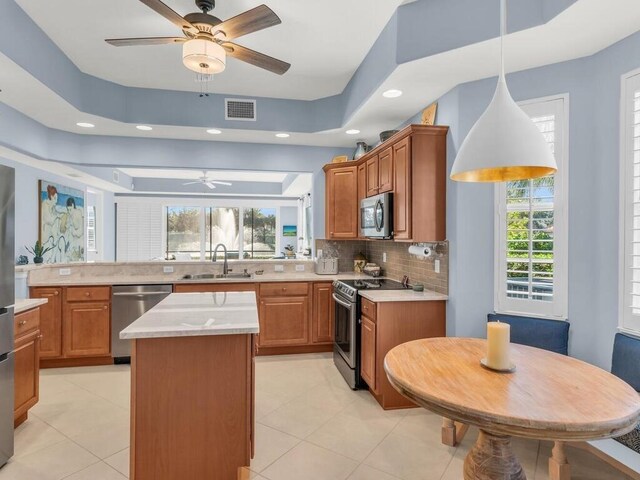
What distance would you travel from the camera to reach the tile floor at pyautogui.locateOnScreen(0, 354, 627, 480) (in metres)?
2.07

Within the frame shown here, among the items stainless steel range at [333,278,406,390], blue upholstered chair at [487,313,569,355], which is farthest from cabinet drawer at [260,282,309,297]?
blue upholstered chair at [487,313,569,355]

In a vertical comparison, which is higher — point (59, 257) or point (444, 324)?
point (59, 257)

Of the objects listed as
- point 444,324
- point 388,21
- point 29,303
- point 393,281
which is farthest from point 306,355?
point 388,21

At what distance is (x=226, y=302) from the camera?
2.42 metres

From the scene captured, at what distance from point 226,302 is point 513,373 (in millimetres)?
1747

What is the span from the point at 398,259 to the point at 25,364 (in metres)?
3.34

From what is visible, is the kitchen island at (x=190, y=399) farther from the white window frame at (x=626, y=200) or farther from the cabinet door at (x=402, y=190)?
the white window frame at (x=626, y=200)

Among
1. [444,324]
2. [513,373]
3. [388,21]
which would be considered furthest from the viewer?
[444,324]

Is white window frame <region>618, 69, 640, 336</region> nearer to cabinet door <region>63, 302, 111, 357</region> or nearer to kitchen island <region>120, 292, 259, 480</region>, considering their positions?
kitchen island <region>120, 292, 259, 480</region>

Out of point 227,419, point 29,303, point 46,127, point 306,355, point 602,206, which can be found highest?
point 46,127

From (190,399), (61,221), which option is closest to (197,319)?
(190,399)

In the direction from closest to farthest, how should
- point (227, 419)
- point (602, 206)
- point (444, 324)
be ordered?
point (227, 419) < point (602, 206) < point (444, 324)

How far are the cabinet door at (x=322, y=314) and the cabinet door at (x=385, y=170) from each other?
1384 mm

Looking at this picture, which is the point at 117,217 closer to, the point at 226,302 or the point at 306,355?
the point at 306,355
